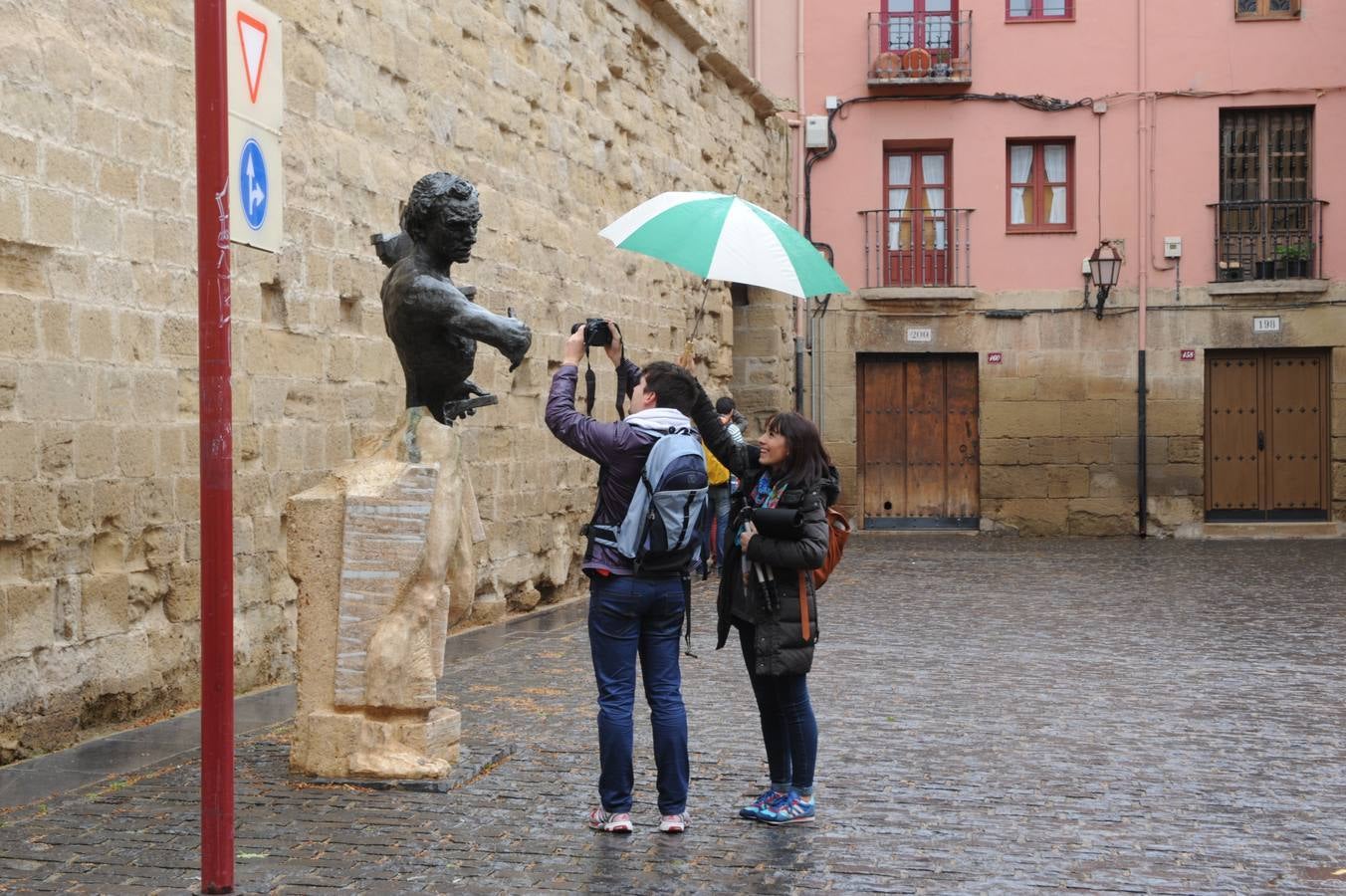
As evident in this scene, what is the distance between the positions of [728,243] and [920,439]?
15.6 meters

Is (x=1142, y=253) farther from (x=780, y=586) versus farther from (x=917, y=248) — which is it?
(x=780, y=586)

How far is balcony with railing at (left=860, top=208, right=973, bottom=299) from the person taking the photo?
21.2 meters

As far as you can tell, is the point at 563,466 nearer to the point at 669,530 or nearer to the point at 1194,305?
the point at 669,530

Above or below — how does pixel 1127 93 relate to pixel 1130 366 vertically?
above

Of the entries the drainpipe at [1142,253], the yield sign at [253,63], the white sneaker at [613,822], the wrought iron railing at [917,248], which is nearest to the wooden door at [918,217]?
the wrought iron railing at [917,248]

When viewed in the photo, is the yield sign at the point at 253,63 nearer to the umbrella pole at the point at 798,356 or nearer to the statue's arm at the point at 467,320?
the statue's arm at the point at 467,320

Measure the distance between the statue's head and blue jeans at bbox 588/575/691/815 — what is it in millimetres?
1549

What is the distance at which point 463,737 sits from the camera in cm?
694

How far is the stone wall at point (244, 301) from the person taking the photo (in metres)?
6.49

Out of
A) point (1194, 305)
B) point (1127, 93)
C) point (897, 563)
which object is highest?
point (1127, 93)

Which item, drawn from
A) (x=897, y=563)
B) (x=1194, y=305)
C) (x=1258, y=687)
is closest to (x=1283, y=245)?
(x=1194, y=305)

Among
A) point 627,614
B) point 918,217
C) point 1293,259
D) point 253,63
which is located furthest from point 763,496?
point 1293,259

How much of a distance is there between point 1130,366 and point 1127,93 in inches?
137

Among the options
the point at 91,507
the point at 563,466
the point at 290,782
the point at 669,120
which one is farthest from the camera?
the point at 669,120
